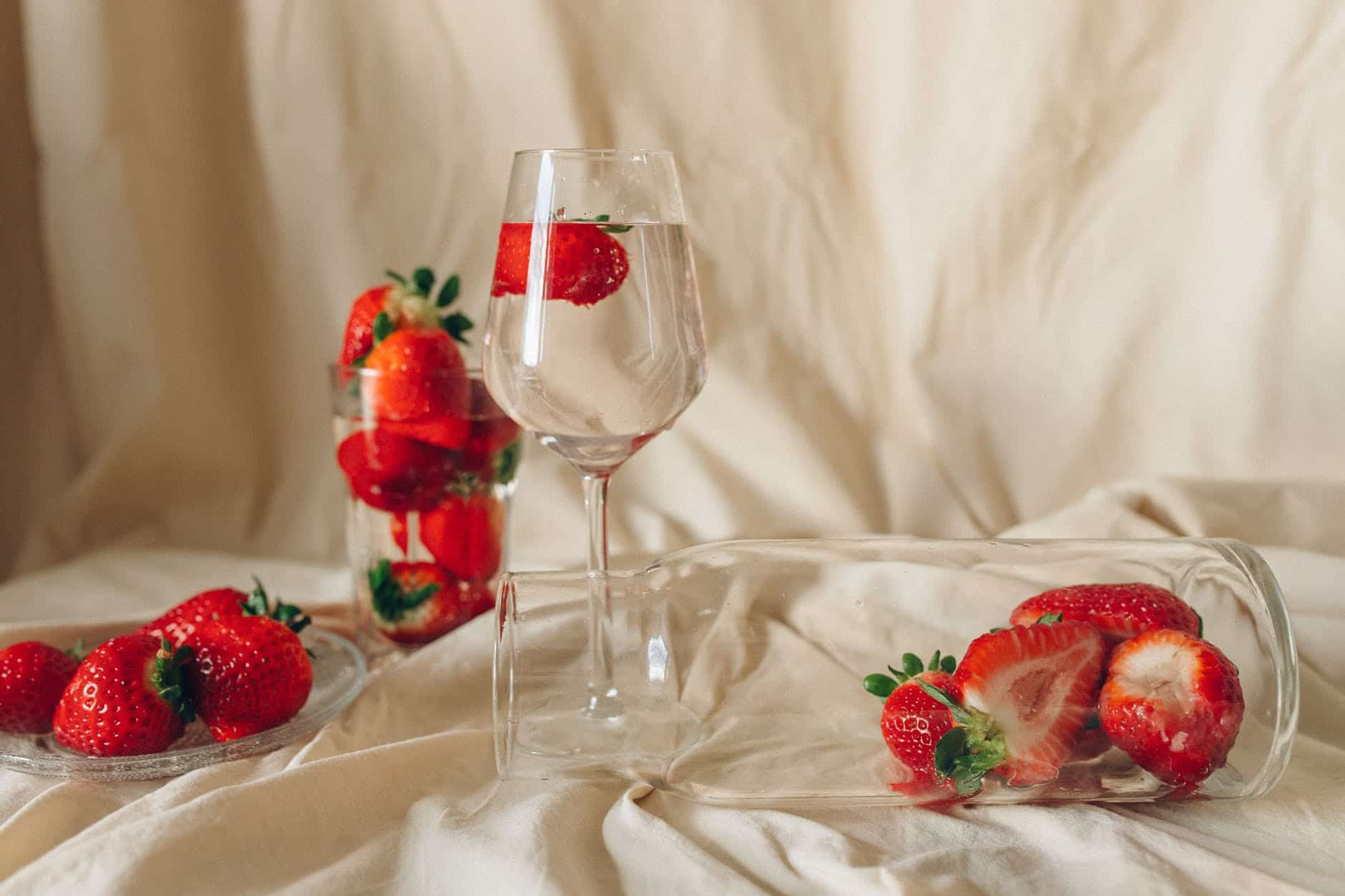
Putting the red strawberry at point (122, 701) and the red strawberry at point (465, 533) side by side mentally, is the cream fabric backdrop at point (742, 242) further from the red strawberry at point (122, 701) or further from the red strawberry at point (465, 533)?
the red strawberry at point (122, 701)

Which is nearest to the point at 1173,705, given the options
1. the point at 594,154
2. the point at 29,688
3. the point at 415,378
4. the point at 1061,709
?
the point at 1061,709

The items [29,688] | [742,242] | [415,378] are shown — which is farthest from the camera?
[742,242]

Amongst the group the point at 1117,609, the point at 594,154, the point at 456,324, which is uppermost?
the point at 594,154

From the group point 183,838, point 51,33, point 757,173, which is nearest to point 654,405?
point 183,838

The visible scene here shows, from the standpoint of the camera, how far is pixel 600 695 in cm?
81

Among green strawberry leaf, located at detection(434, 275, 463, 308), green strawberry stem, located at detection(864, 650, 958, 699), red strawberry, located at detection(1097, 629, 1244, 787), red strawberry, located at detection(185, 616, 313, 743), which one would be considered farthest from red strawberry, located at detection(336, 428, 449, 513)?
red strawberry, located at detection(1097, 629, 1244, 787)

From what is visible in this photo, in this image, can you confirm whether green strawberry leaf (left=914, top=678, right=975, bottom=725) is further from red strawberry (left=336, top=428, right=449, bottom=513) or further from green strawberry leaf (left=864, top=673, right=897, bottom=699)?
red strawberry (left=336, top=428, right=449, bottom=513)

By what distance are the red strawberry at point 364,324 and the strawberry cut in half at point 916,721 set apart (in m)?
0.46

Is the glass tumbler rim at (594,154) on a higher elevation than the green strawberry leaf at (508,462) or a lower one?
higher

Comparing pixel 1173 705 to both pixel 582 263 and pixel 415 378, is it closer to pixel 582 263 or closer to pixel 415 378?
pixel 582 263

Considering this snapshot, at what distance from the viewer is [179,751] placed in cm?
78

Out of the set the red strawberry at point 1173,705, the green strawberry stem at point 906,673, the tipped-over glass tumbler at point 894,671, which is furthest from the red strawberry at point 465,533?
the red strawberry at point 1173,705

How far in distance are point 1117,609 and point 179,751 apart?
0.54 metres

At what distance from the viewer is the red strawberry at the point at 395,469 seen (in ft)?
3.23
